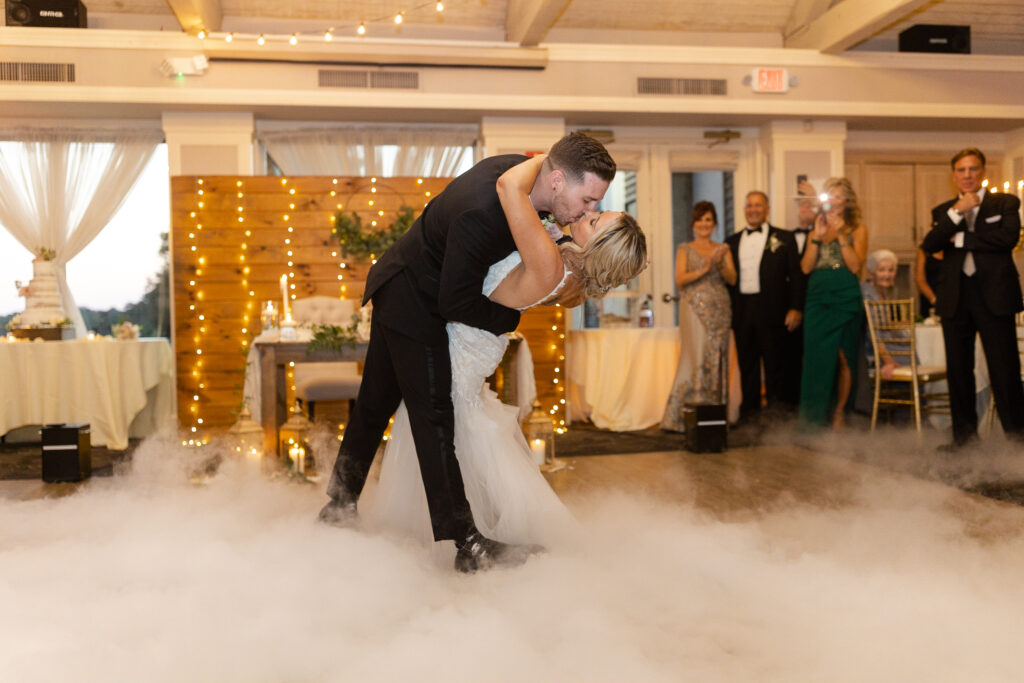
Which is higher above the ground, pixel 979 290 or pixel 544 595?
pixel 979 290

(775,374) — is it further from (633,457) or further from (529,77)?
(529,77)

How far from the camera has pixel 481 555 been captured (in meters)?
2.27

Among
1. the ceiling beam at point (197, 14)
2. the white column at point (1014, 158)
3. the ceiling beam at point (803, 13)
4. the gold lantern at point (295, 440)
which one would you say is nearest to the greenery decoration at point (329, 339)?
the gold lantern at point (295, 440)

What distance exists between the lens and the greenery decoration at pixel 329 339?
4.14 m

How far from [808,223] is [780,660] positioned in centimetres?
499

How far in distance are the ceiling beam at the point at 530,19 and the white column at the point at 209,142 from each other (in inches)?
92.4

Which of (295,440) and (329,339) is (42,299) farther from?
(295,440)

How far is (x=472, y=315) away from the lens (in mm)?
2109

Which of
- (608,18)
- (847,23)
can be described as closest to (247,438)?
(608,18)

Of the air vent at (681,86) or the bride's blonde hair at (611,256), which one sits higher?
the air vent at (681,86)

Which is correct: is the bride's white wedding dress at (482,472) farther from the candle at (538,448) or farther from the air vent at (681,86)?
the air vent at (681,86)

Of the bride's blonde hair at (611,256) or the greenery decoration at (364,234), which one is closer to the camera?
the bride's blonde hair at (611,256)

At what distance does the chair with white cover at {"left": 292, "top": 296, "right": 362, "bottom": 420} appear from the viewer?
4.93 metres

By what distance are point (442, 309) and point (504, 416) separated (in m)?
0.58
